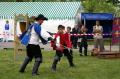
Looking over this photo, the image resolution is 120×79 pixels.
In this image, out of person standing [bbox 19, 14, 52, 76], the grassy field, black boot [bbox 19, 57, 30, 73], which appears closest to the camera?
the grassy field

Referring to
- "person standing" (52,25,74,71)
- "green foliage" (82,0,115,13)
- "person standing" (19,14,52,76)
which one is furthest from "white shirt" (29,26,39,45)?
"green foliage" (82,0,115,13)

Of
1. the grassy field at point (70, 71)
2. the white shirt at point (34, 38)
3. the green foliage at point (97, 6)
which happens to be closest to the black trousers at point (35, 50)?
the white shirt at point (34, 38)

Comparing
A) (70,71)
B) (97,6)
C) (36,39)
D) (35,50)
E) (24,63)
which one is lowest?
(97,6)

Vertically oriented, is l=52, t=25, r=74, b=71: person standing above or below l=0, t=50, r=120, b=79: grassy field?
above

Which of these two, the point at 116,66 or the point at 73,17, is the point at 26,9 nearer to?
the point at 73,17

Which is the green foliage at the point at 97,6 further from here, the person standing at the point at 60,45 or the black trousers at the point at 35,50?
the black trousers at the point at 35,50

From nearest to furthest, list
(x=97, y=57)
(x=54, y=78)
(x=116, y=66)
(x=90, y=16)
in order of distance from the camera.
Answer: (x=54, y=78), (x=116, y=66), (x=97, y=57), (x=90, y=16)

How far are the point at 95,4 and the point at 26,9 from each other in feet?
58.8

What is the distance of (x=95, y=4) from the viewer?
54875 mm

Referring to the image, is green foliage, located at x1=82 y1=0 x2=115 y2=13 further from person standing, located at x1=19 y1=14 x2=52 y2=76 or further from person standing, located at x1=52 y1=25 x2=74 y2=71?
person standing, located at x1=19 y1=14 x2=52 y2=76

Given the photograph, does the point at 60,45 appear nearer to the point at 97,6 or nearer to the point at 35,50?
the point at 35,50

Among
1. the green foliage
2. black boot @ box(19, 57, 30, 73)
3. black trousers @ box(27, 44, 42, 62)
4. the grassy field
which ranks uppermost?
black trousers @ box(27, 44, 42, 62)

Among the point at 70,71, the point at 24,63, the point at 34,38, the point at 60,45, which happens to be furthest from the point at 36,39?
the point at 70,71

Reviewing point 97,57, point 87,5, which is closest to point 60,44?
point 97,57
